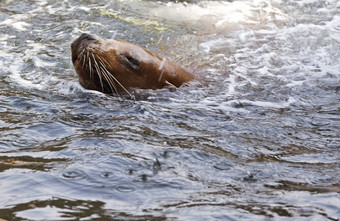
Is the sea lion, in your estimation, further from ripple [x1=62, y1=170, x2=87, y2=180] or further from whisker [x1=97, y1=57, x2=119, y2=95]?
ripple [x1=62, y1=170, x2=87, y2=180]

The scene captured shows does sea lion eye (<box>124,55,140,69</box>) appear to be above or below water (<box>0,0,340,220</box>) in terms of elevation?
above

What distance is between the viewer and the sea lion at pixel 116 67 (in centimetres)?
533

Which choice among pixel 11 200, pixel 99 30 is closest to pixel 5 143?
pixel 11 200

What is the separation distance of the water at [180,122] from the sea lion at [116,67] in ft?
0.48

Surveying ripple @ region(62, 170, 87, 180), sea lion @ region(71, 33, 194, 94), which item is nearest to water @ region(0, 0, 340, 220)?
ripple @ region(62, 170, 87, 180)

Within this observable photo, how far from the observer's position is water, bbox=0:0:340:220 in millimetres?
2783

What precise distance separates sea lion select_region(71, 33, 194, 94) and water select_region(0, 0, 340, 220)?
0.15 m

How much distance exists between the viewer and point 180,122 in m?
4.64

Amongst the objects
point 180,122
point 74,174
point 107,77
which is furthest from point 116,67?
point 74,174

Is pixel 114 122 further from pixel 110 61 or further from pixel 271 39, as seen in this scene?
pixel 271 39

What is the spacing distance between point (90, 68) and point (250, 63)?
8.87 feet

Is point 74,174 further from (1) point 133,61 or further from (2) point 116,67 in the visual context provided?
(1) point 133,61

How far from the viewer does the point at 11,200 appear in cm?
270

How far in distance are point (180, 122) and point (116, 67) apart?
1.23 m
